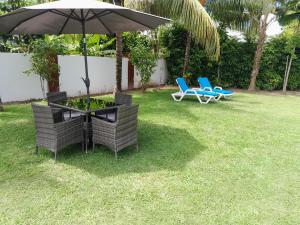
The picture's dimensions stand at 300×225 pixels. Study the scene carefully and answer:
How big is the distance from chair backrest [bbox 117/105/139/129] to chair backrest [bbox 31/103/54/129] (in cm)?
112

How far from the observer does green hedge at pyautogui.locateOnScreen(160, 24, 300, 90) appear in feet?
51.7

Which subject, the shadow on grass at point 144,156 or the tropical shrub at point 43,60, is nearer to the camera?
the shadow on grass at point 144,156

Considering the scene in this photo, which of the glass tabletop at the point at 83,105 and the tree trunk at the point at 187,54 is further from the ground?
the tree trunk at the point at 187,54

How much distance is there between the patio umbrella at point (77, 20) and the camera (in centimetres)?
493

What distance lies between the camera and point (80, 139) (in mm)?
5160

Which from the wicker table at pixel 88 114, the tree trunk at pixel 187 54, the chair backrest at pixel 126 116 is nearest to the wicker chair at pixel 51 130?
the wicker table at pixel 88 114

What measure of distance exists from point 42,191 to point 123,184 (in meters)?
1.11

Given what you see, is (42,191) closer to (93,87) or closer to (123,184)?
(123,184)

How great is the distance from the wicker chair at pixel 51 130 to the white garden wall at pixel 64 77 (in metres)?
5.25

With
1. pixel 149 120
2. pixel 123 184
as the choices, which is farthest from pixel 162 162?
pixel 149 120

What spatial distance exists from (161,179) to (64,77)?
808 centimetres

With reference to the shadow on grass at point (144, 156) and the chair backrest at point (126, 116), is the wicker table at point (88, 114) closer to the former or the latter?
the shadow on grass at point (144, 156)

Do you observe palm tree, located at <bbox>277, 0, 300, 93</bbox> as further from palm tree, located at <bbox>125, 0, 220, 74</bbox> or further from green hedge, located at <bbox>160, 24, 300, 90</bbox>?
palm tree, located at <bbox>125, 0, 220, 74</bbox>

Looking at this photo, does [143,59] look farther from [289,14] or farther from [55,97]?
[289,14]
